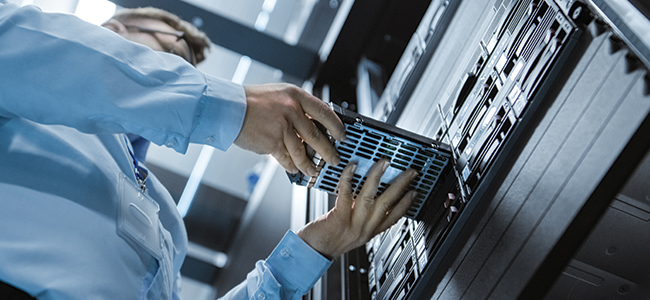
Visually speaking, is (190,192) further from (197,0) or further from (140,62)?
(140,62)

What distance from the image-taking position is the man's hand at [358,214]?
37.7 inches

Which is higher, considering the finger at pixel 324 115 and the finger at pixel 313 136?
the finger at pixel 324 115

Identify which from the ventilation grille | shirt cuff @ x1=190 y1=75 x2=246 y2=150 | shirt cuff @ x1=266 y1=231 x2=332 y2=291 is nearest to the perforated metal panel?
the ventilation grille

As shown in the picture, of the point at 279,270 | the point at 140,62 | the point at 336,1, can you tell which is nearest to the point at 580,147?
the point at 140,62

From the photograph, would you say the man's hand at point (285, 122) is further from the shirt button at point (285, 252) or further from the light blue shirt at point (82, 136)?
the shirt button at point (285, 252)

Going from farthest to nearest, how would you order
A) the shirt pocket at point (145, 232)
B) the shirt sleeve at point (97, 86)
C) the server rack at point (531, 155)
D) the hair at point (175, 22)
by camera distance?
1. the hair at point (175, 22)
2. the shirt pocket at point (145, 232)
3. the shirt sleeve at point (97, 86)
4. the server rack at point (531, 155)

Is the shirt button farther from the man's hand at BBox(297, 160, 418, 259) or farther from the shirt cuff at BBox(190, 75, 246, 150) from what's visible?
the shirt cuff at BBox(190, 75, 246, 150)

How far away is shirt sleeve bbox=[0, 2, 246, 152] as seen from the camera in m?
0.77

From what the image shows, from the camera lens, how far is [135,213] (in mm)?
1053

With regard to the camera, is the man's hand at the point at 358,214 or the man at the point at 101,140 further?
the man's hand at the point at 358,214

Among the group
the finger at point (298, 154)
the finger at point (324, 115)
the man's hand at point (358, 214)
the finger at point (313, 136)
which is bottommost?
the man's hand at point (358, 214)

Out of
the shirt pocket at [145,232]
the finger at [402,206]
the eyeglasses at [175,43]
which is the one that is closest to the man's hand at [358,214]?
the finger at [402,206]

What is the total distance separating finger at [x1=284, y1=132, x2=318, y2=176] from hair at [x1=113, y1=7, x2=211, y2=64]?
1.23m

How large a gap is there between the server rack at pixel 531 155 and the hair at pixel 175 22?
4.19ft
